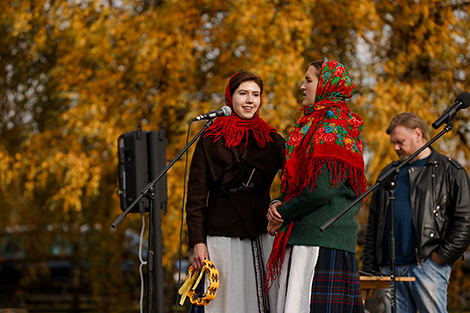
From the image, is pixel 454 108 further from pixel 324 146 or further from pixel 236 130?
pixel 236 130

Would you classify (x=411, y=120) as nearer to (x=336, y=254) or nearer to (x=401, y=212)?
(x=401, y=212)

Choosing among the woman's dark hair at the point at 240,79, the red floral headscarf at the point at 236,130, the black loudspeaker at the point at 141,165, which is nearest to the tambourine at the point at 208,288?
the red floral headscarf at the point at 236,130

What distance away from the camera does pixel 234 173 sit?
4.11 m

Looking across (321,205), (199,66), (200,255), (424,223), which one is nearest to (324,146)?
(321,205)

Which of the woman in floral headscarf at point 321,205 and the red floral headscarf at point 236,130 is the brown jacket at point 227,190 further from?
the woman in floral headscarf at point 321,205

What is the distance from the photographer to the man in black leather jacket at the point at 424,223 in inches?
180

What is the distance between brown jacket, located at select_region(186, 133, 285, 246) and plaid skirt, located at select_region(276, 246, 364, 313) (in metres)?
0.60

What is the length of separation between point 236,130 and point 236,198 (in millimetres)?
388

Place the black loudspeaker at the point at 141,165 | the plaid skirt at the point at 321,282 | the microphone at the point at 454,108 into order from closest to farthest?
the plaid skirt at the point at 321,282 < the microphone at the point at 454,108 < the black loudspeaker at the point at 141,165

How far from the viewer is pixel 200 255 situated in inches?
158

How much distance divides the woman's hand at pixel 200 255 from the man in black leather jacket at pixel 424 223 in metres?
1.26

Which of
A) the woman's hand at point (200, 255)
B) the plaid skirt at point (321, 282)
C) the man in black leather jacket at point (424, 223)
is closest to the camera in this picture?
the plaid skirt at point (321, 282)

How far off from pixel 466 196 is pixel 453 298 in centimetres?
619

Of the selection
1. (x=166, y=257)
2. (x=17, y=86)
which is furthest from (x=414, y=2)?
(x=17, y=86)
